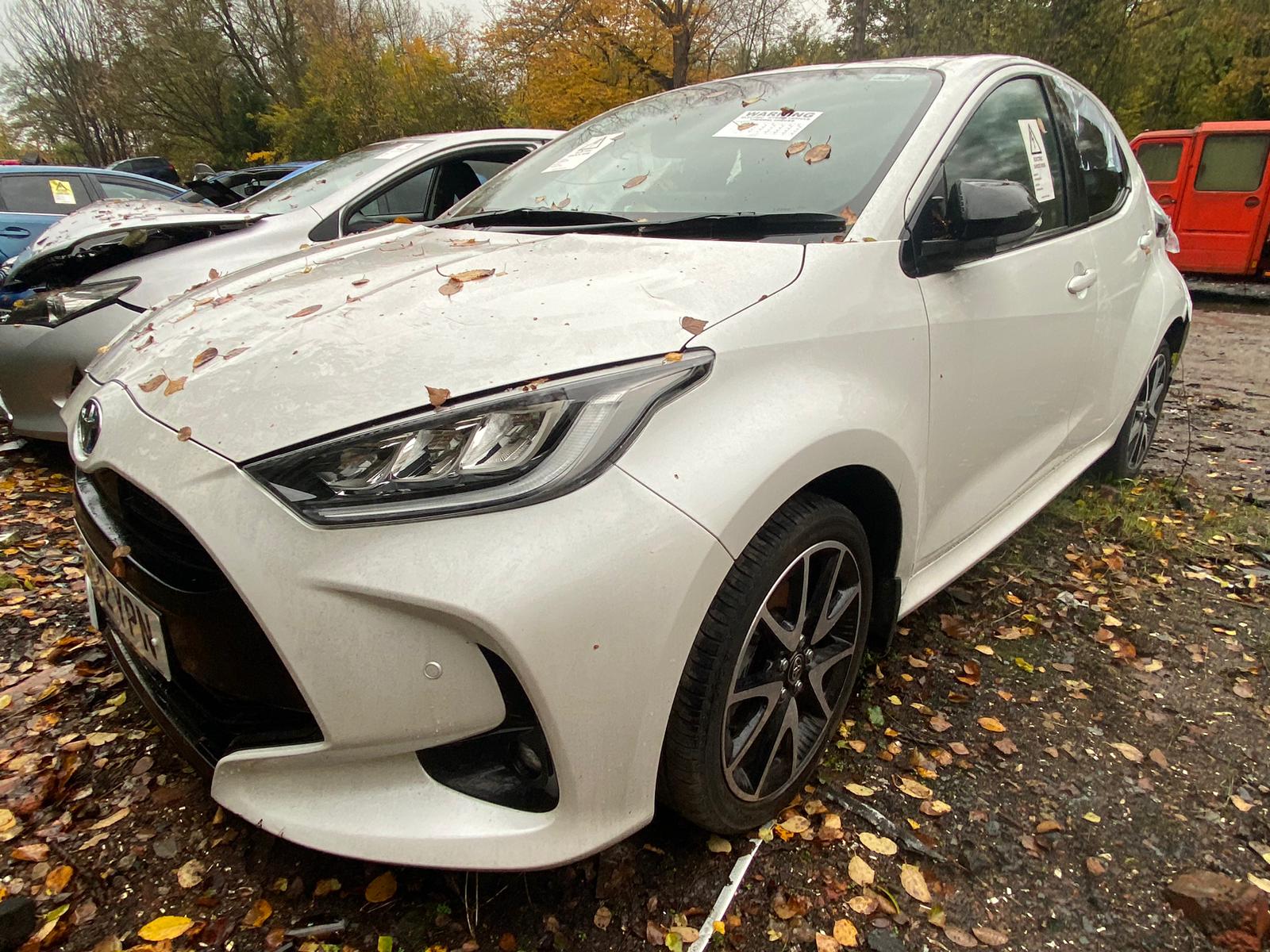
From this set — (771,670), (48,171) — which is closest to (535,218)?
(771,670)

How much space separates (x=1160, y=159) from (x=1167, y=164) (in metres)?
0.13

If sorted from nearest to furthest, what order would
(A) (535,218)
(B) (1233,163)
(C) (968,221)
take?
(C) (968,221), (A) (535,218), (B) (1233,163)

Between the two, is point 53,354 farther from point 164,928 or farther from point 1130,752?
point 1130,752

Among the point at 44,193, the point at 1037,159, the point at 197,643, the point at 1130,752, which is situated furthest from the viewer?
the point at 44,193

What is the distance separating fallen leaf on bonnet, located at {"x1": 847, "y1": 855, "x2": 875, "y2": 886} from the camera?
168 cm

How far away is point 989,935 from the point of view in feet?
5.16

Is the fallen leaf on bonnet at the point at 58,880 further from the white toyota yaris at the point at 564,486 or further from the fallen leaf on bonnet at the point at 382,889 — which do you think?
the fallen leaf on bonnet at the point at 382,889

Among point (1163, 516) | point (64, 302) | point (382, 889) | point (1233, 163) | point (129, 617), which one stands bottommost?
point (1163, 516)

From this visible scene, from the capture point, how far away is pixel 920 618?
2.69 m

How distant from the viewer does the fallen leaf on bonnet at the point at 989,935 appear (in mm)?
1557

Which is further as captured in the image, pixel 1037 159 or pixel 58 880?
pixel 1037 159

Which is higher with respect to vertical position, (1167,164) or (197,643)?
(1167,164)

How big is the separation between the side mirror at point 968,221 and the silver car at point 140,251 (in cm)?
160

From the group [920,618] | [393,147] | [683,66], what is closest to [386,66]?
[683,66]
